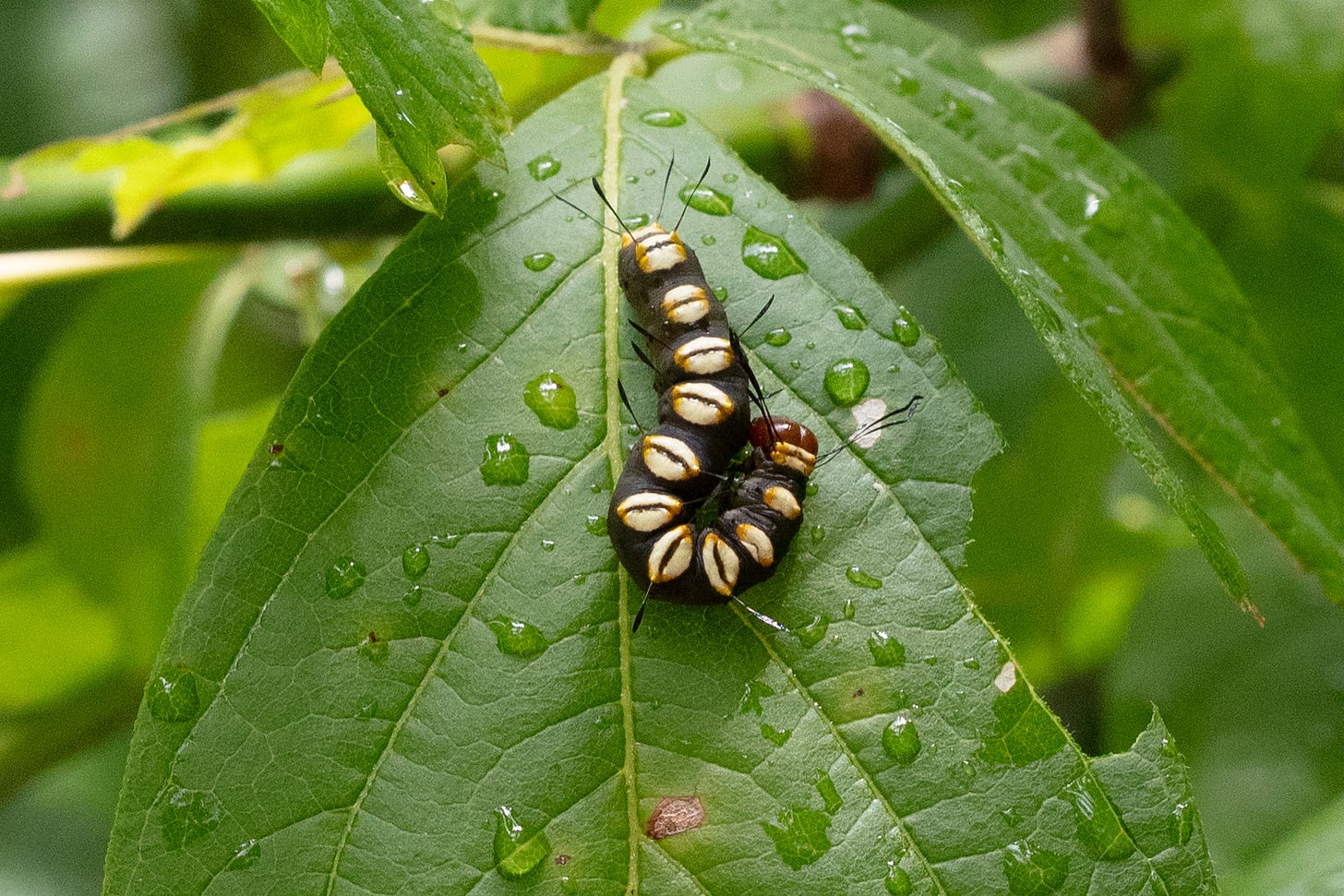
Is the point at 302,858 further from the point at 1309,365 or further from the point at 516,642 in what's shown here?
the point at 1309,365

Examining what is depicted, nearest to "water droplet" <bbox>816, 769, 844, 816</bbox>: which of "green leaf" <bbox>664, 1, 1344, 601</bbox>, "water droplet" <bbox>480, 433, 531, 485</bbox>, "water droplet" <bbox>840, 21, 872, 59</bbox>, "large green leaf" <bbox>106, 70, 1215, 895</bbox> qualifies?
"large green leaf" <bbox>106, 70, 1215, 895</bbox>

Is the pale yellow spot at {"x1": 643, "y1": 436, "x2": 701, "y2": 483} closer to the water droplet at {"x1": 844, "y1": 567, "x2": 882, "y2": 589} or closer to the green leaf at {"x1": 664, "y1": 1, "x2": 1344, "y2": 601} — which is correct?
the water droplet at {"x1": 844, "y1": 567, "x2": 882, "y2": 589}

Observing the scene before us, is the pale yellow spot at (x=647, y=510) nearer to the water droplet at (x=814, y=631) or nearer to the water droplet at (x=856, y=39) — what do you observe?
the water droplet at (x=814, y=631)

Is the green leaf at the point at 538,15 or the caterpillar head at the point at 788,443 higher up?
the green leaf at the point at 538,15

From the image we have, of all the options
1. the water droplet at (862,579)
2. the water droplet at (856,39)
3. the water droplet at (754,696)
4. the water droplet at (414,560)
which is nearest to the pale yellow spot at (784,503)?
the water droplet at (862,579)

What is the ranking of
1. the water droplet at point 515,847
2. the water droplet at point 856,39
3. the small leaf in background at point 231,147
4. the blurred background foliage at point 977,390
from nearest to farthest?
1. the water droplet at point 515,847
2. the water droplet at point 856,39
3. the small leaf in background at point 231,147
4. the blurred background foliage at point 977,390

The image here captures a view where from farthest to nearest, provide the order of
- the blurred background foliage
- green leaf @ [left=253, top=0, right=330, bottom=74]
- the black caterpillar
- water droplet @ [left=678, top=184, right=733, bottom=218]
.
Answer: the blurred background foliage < water droplet @ [left=678, top=184, right=733, bottom=218] < the black caterpillar < green leaf @ [left=253, top=0, right=330, bottom=74]
